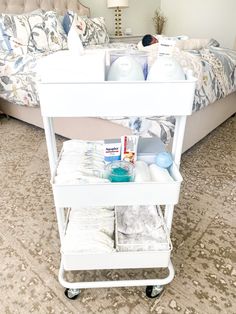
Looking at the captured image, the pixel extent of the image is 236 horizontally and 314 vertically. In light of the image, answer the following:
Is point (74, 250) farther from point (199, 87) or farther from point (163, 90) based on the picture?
point (199, 87)

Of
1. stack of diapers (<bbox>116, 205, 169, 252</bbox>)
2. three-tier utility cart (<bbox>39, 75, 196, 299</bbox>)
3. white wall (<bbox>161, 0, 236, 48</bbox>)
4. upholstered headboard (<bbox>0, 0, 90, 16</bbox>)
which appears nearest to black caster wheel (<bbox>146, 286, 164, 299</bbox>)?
three-tier utility cart (<bbox>39, 75, 196, 299</bbox>)

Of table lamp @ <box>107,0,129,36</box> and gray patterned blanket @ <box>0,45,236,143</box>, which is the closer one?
gray patterned blanket @ <box>0,45,236,143</box>

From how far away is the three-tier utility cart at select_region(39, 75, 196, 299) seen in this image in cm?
66

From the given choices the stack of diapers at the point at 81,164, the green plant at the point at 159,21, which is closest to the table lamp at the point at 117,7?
the green plant at the point at 159,21

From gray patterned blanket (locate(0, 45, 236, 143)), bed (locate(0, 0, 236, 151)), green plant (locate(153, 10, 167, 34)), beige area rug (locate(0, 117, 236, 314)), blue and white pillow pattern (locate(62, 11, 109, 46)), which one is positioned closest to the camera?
beige area rug (locate(0, 117, 236, 314))

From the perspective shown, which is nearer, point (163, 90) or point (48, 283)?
point (163, 90)

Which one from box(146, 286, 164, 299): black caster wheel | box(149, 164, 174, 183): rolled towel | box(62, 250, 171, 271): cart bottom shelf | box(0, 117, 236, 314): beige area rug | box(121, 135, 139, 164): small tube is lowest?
box(0, 117, 236, 314): beige area rug

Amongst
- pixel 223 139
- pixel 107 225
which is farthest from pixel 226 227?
pixel 223 139

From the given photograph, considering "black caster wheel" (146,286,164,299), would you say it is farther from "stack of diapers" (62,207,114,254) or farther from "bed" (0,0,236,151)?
"bed" (0,0,236,151)

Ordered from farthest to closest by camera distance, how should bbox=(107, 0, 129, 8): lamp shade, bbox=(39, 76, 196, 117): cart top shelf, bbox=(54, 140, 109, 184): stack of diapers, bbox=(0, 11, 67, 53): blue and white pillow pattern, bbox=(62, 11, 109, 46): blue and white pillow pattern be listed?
1. bbox=(107, 0, 129, 8): lamp shade
2. bbox=(62, 11, 109, 46): blue and white pillow pattern
3. bbox=(0, 11, 67, 53): blue and white pillow pattern
4. bbox=(54, 140, 109, 184): stack of diapers
5. bbox=(39, 76, 196, 117): cart top shelf

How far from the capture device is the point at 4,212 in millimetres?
1343

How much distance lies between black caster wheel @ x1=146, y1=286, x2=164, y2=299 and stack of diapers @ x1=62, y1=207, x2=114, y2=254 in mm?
221

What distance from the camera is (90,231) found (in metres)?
0.89

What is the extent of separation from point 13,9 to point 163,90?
2.65 metres
